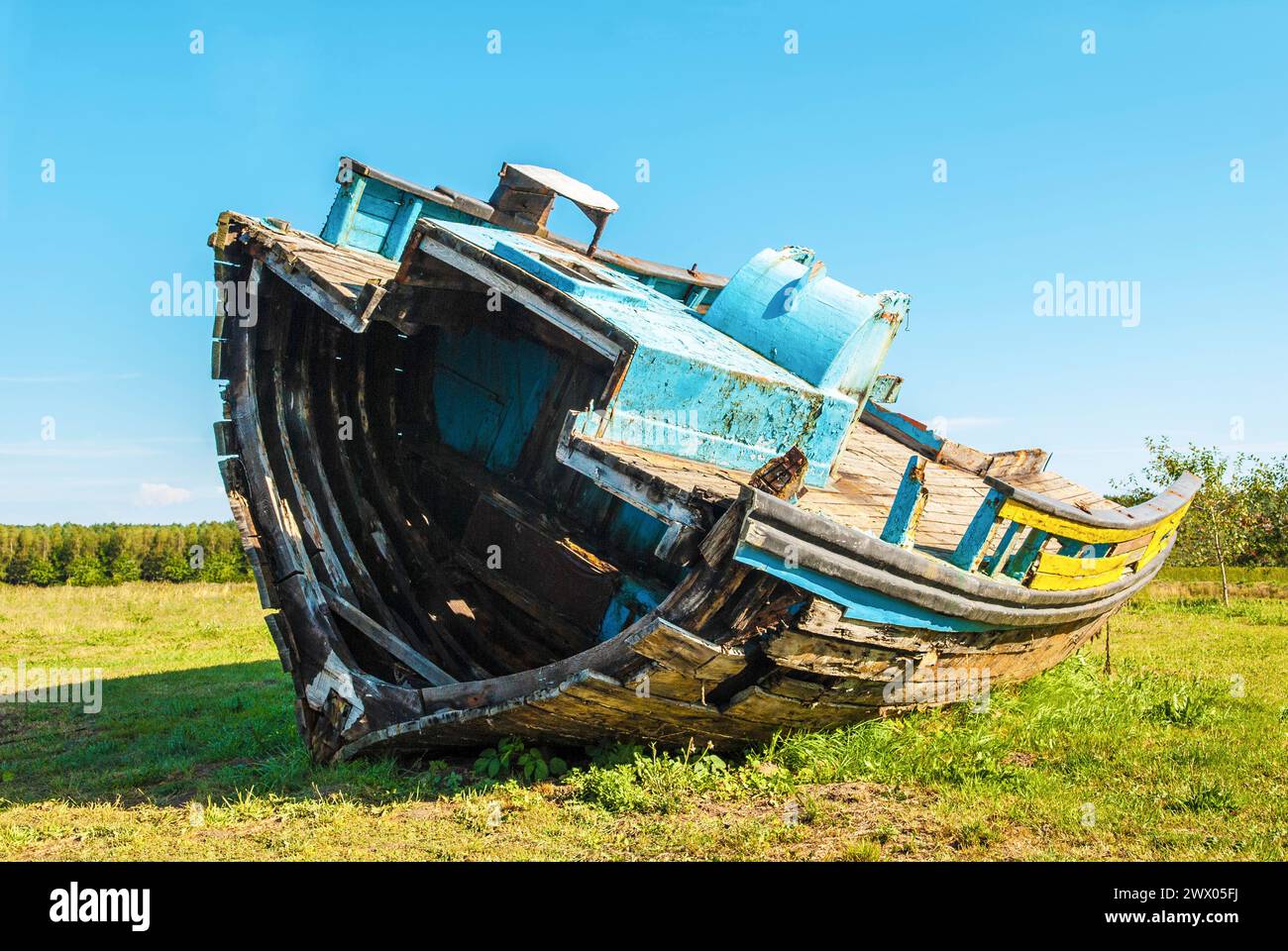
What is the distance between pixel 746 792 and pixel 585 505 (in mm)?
2214

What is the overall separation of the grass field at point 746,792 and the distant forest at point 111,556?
2323cm

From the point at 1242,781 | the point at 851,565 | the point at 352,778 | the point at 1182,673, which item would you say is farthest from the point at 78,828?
the point at 1182,673

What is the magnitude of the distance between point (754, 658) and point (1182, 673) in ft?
21.5

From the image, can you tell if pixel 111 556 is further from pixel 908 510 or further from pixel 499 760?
pixel 908 510

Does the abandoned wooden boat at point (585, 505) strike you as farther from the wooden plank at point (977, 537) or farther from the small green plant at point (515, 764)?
the small green plant at point (515, 764)

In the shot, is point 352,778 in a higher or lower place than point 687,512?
lower

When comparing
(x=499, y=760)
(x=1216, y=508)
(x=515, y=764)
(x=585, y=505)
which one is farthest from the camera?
(x=1216, y=508)

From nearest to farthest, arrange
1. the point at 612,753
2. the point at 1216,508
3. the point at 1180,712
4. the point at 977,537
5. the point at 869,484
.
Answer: the point at 977,537 < the point at 612,753 < the point at 869,484 < the point at 1180,712 < the point at 1216,508

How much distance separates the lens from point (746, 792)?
209 inches

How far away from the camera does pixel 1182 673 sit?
9336 mm

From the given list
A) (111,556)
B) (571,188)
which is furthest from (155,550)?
(571,188)

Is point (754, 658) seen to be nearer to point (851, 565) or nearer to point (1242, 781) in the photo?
point (851, 565)

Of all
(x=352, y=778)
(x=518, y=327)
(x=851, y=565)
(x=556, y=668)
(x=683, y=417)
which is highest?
(x=518, y=327)

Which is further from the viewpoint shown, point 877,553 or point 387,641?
point 387,641
